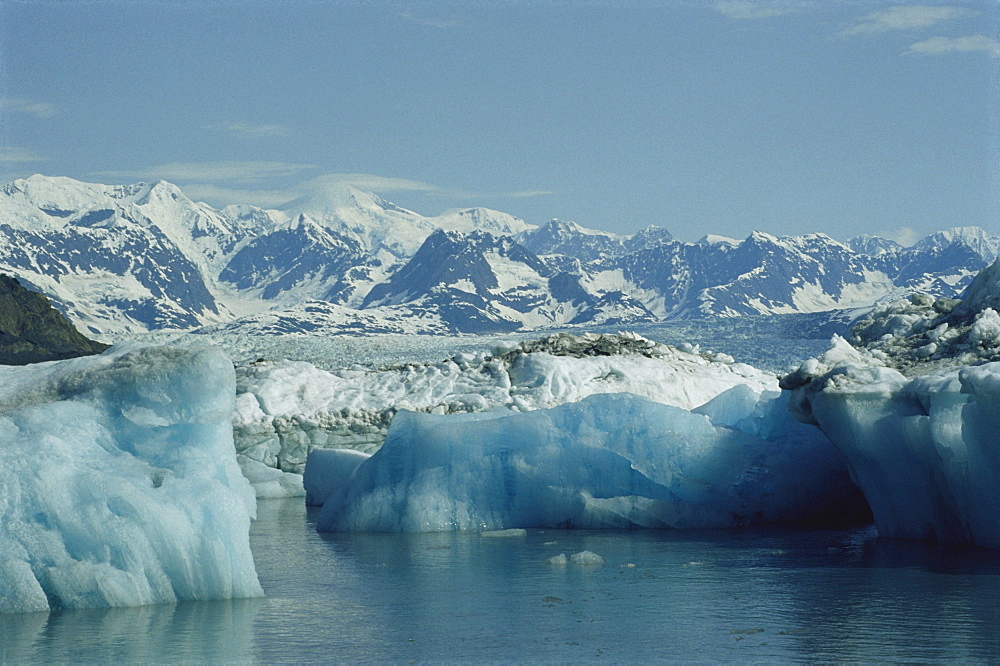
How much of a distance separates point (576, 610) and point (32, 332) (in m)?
90.7

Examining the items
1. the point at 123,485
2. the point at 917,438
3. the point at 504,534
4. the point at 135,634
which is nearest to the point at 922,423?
the point at 917,438

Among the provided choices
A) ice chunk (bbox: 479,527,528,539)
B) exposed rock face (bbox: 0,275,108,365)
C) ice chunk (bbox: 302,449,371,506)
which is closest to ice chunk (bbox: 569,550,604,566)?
ice chunk (bbox: 479,527,528,539)

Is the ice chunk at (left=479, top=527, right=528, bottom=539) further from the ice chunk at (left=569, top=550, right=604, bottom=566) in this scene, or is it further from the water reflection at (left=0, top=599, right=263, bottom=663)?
the water reflection at (left=0, top=599, right=263, bottom=663)

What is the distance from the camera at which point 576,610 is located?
36.1 ft

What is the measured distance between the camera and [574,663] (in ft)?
29.2

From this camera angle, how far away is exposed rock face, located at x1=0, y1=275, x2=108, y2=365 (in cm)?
8875

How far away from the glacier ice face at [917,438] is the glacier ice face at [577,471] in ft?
5.68

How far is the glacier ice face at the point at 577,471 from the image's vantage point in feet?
55.9

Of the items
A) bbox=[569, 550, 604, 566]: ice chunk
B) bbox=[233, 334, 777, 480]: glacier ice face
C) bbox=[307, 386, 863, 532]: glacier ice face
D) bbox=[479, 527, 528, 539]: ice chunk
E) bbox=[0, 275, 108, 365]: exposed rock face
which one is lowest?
bbox=[569, 550, 604, 566]: ice chunk

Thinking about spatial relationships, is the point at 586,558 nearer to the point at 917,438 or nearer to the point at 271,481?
the point at 917,438

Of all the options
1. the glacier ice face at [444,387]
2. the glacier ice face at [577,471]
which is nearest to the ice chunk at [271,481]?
the glacier ice face at [444,387]

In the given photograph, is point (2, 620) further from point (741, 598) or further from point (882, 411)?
point (882, 411)

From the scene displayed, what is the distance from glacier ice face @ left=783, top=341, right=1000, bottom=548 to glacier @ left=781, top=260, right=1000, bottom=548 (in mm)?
11

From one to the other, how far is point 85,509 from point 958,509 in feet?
29.5
